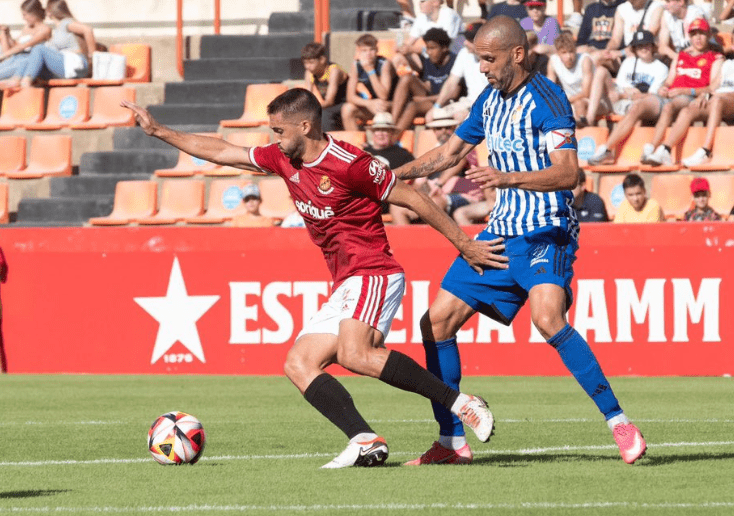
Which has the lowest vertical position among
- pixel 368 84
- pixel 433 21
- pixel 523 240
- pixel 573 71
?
pixel 368 84

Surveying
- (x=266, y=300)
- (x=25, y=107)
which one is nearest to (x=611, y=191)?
(x=266, y=300)

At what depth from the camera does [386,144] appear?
15.9m

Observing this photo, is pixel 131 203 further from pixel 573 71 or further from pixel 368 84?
pixel 573 71

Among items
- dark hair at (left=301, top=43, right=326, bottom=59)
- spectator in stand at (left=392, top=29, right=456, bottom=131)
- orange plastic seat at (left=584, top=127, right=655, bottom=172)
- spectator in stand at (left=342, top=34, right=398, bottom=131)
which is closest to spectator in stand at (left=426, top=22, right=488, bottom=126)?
spectator in stand at (left=392, top=29, right=456, bottom=131)

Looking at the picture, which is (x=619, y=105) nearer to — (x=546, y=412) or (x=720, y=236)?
(x=720, y=236)

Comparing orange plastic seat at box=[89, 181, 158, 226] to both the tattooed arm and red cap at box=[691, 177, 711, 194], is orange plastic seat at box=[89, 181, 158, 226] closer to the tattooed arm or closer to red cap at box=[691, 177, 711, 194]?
red cap at box=[691, 177, 711, 194]

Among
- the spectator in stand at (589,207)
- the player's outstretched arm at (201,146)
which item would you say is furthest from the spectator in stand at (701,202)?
the player's outstretched arm at (201,146)

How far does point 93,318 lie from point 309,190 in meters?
8.04

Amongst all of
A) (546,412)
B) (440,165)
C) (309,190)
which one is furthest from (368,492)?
(546,412)

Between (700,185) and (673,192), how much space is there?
1.38 metres

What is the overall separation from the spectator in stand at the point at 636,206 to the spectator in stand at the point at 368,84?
3867mm

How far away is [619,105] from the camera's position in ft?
56.1

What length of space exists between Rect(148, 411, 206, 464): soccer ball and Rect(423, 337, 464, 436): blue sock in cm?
120

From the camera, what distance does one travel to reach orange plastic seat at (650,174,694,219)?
1582 centimetres
